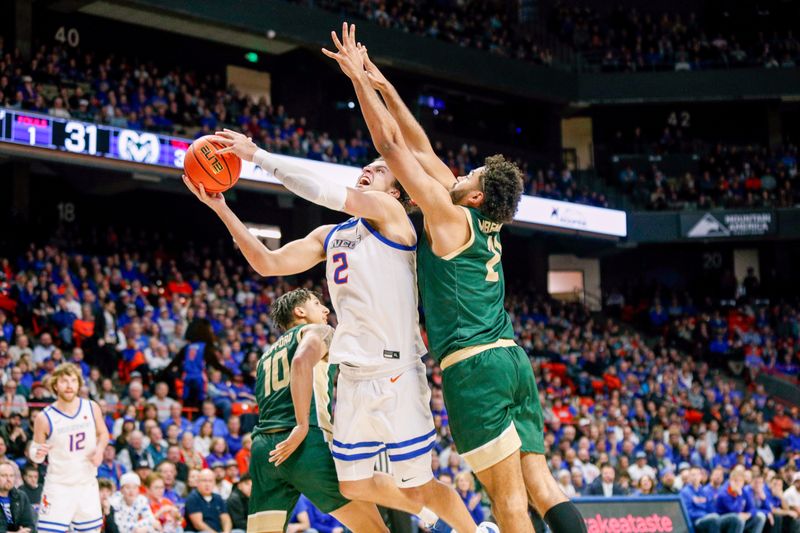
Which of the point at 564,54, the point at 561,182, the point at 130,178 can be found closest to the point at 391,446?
the point at 130,178

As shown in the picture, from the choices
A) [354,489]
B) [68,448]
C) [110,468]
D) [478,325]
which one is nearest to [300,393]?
[354,489]

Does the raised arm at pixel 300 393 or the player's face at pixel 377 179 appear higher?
the player's face at pixel 377 179

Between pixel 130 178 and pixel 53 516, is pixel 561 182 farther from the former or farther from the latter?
pixel 53 516

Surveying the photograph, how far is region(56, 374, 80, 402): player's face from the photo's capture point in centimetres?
867

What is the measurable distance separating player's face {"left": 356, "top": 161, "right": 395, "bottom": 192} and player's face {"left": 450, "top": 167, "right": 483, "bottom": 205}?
387mm

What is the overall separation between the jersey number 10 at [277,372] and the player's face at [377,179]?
4.44 feet

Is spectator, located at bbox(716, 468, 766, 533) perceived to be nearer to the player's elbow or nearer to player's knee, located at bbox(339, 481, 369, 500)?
player's knee, located at bbox(339, 481, 369, 500)

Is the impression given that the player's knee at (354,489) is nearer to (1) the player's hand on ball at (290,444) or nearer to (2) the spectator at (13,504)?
(1) the player's hand on ball at (290,444)

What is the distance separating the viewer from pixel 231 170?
574cm

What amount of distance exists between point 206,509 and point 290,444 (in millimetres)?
5422

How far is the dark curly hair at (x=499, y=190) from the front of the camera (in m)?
5.43

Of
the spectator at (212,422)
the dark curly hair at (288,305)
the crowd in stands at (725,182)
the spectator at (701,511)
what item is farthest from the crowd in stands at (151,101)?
the dark curly hair at (288,305)

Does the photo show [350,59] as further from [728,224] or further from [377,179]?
[728,224]

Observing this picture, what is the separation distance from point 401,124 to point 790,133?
107 feet
